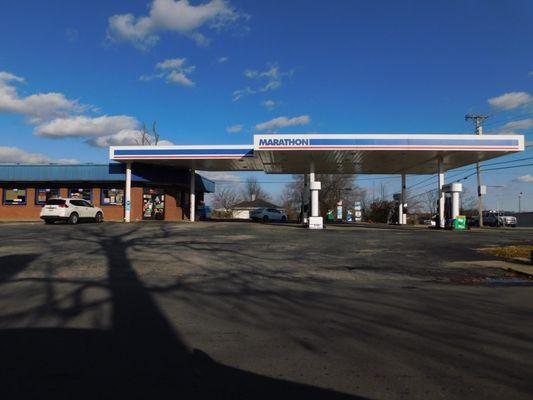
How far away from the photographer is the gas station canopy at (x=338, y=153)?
31016mm

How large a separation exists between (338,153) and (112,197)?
60.8ft

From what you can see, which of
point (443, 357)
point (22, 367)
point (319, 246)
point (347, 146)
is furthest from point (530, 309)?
point (347, 146)

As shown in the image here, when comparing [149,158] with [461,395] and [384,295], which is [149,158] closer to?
[384,295]

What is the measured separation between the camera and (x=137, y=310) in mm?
7742

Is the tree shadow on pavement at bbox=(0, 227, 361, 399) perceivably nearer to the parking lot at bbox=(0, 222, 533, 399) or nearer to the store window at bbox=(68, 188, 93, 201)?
the parking lot at bbox=(0, 222, 533, 399)

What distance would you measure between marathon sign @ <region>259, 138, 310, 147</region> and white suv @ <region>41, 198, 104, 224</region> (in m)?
12.5

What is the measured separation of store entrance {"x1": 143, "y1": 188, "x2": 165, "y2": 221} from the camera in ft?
129

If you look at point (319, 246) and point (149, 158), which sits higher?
point (149, 158)

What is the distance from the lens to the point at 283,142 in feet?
102

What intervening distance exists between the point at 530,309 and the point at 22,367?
25.3ft

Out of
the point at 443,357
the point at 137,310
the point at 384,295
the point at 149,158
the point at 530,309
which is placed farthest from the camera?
the point at 149,158

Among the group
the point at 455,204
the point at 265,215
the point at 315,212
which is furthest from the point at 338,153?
the point at 265,215

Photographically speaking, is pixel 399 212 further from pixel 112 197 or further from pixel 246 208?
pixel 246 208

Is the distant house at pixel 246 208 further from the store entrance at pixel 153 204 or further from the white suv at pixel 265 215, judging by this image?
the store entrance at pixel 153 204
